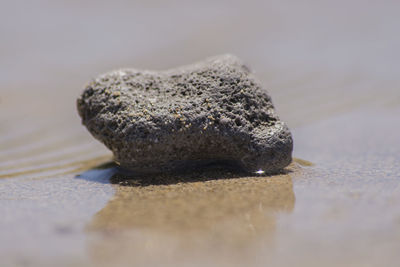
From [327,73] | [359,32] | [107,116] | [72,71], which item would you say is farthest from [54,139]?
[359,32]

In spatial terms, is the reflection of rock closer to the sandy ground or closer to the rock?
the sandy ground

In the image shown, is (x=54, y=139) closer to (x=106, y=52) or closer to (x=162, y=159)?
(x=162, y=159)

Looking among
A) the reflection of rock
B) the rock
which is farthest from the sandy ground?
the rock

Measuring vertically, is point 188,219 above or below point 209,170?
below

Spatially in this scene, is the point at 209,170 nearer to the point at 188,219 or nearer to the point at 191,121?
the point at 191,121

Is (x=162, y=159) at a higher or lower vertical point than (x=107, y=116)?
lower

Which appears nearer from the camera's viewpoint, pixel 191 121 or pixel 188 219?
pixel 188 219

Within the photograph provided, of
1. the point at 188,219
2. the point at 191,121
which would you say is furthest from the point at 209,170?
the point at 188,219
